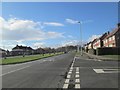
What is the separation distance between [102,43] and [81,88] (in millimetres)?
112699

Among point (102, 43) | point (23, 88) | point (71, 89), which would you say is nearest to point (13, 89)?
point (23, 88)

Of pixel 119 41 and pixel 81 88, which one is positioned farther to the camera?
pixel 119 41

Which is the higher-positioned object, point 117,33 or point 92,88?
point 117,33

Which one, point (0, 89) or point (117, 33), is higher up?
point (117, 33)

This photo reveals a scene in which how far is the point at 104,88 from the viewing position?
1088 cm

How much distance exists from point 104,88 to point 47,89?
2366 mm

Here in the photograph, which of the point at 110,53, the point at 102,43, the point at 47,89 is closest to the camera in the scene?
the point at 47,89

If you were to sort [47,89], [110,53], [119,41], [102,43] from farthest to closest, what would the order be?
[102,43], [119,41], [110,53], [47,89]

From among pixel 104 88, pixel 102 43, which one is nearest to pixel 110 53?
pixel 102 43

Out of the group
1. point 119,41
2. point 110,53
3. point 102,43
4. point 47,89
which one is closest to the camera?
point 47,89

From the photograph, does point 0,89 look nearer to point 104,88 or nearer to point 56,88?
point 56,88

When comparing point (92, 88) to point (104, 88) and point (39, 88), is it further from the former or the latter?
point (39, 88)

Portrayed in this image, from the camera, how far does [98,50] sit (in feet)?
237

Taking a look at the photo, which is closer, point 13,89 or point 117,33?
point 13,89
